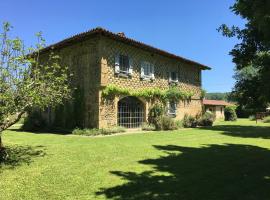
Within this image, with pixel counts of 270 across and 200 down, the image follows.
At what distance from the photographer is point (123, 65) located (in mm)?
17797

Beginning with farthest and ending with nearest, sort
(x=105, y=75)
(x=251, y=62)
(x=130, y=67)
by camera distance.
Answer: (x=130, y=67)
(x=105, y=75)
(x=251, y=62)

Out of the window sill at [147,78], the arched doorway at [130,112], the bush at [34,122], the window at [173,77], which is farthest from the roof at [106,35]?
the bush at [34,122]

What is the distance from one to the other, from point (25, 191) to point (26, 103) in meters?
3.44

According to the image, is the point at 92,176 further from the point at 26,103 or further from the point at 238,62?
the point at 238,62

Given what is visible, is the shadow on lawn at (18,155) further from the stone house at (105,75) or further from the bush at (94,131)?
the stone house at (105,75)

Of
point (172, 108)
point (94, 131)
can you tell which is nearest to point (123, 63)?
point (94, 131)

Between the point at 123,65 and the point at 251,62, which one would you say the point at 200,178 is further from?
the point at 123,65

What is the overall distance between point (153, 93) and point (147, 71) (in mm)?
1599

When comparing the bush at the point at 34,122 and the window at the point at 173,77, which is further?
the window at the point at 173,77

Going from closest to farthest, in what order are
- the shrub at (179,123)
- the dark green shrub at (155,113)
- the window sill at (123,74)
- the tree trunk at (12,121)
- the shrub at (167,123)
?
the tree trunk at (12,121) → the window sill at (123,74) → the shrub at (167,123) → the dark green shrub at (155,113) → the shrub at (179,123)

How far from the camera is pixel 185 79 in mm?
24422

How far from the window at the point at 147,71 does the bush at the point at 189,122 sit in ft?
16.2

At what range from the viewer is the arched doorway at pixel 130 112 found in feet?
59.6

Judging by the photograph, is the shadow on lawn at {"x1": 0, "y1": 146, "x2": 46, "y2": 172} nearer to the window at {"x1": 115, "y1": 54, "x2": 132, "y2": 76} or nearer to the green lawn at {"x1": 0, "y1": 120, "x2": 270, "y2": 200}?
the green lawn at {"x1": 0, "y1": 120, "x2": 270, "y2": 200}
